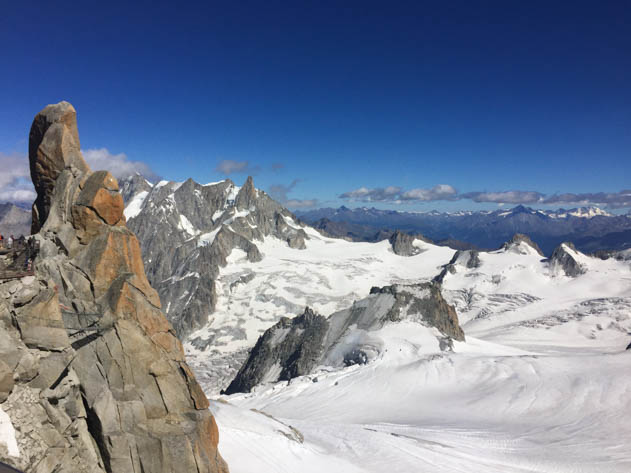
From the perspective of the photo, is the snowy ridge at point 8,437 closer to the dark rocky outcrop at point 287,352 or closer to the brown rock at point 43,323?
the brown rock at point 43,323

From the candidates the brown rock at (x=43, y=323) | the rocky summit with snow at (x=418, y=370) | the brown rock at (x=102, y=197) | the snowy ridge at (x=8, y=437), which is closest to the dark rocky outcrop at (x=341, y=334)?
the rocky summit with snow at (x=418, y=370)

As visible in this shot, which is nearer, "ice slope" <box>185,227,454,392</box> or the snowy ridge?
the snowy ridge

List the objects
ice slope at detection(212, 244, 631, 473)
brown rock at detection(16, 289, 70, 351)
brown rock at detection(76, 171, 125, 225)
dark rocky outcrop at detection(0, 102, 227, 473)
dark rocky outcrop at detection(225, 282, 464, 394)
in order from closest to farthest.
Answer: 1. dark rocky outcrop at detection(0, 102, 227, 473)
2. brown rock at detection(16, 289, 70, 351)
3. brown rock at detection(76, 171, 125, 225)
4. ice slope at detection(212, 244, 631, 473)
5. dark rocky outcrop at detection(225, 282, 464, 394)

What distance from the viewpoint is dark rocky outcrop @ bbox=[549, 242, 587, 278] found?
172750 millimetres

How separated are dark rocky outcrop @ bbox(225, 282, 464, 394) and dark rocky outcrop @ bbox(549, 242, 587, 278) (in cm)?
11729

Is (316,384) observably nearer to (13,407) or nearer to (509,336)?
(13,407)

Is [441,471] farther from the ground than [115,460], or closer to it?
closer to it

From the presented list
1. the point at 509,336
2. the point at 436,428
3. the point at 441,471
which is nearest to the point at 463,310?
the point at 509,336

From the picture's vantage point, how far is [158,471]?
15219mm

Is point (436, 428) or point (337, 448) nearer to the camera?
point (337, 448)

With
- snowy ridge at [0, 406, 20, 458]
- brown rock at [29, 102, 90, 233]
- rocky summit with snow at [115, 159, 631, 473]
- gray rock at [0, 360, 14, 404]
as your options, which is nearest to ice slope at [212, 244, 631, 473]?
rocky summit with snow at [115, 159, 631, 473]

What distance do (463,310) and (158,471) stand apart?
163 meters

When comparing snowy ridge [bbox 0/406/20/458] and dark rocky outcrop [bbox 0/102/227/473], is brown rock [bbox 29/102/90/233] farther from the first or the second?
snowy ridge [bbox 0/406/20/458]

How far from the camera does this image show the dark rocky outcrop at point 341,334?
7512 centimetres
